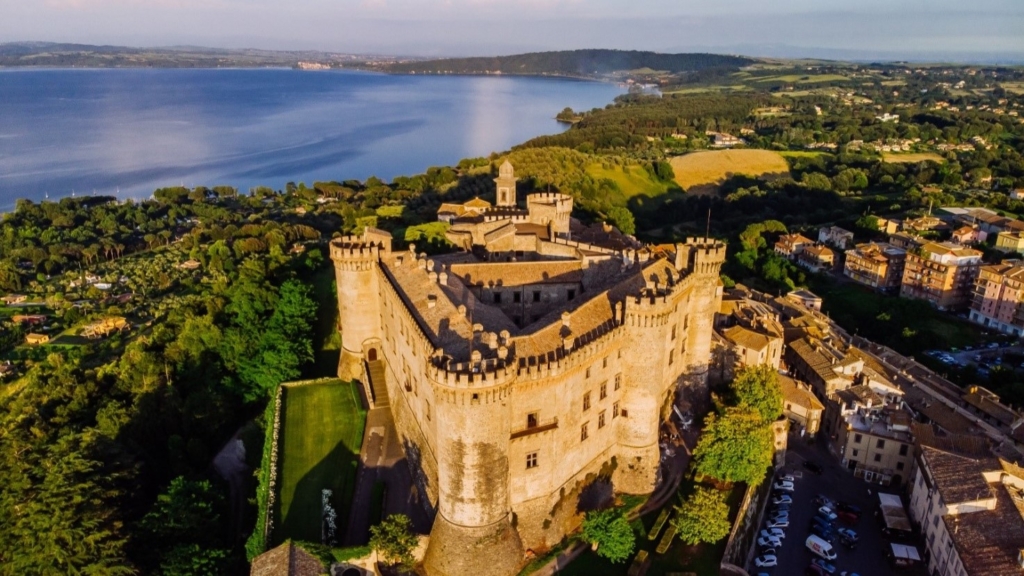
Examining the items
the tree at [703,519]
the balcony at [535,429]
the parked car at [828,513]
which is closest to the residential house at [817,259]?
the parked car at [828,513]

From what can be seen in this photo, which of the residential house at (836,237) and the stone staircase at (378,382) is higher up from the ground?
the stone staircase at (378,382)

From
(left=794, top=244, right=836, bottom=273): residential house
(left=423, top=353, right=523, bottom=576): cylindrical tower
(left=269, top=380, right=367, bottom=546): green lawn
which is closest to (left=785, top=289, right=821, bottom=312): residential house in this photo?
(left=794, top=244, right=836, bottom=273): residential house

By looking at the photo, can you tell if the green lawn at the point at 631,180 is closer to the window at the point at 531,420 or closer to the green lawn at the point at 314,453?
the green lawn at the point at 314,453

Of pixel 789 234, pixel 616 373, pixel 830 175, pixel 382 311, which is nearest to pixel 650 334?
pixel 616 373

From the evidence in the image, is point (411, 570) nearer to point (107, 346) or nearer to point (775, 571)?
point (775, 571)

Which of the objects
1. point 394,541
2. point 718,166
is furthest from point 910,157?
point 394,541

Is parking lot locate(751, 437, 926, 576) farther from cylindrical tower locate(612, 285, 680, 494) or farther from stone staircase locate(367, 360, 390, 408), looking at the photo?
stone staircase locate(367, 360, 390, 408)
